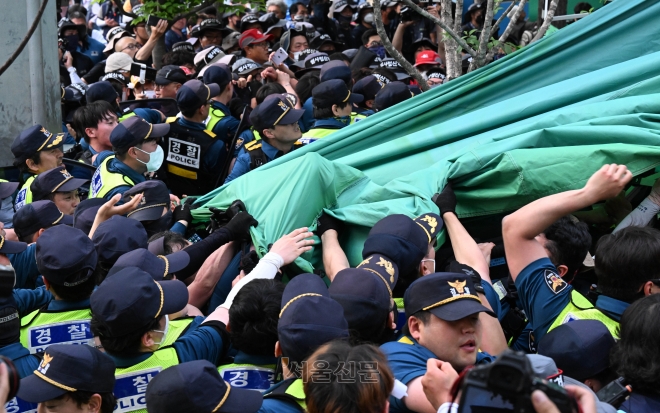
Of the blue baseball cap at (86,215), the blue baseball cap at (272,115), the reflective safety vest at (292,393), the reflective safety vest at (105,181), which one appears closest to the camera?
the reflective safety vest at (292,393)

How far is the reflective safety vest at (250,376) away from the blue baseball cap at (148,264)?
610 mm

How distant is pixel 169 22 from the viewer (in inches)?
317

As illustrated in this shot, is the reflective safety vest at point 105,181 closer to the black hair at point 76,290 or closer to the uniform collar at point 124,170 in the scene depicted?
the uniform collar at point 124,170

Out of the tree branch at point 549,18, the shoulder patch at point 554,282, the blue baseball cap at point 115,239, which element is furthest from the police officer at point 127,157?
the shoulder patch at point 554,282

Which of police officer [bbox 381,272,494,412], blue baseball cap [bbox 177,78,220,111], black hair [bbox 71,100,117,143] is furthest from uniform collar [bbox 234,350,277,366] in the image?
black hair [bbox 71,100,117,143]

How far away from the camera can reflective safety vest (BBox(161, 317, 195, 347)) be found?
3.01 meters

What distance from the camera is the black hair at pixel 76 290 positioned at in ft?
10.8

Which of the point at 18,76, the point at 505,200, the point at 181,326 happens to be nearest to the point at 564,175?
the point at 505,200

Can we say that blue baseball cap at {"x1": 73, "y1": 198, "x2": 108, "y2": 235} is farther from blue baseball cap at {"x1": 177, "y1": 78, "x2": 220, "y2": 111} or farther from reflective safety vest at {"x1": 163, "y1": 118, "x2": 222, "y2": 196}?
blue baseball cap at {"x1": 177, "y1": 78, "x2": 220, "y2": 111}

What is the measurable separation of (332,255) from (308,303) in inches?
44.1

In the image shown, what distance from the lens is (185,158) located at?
5.62m

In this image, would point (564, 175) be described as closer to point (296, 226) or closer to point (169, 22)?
point (296, 226)

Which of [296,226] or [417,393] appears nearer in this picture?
[417,393]

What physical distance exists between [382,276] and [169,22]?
5.81m
